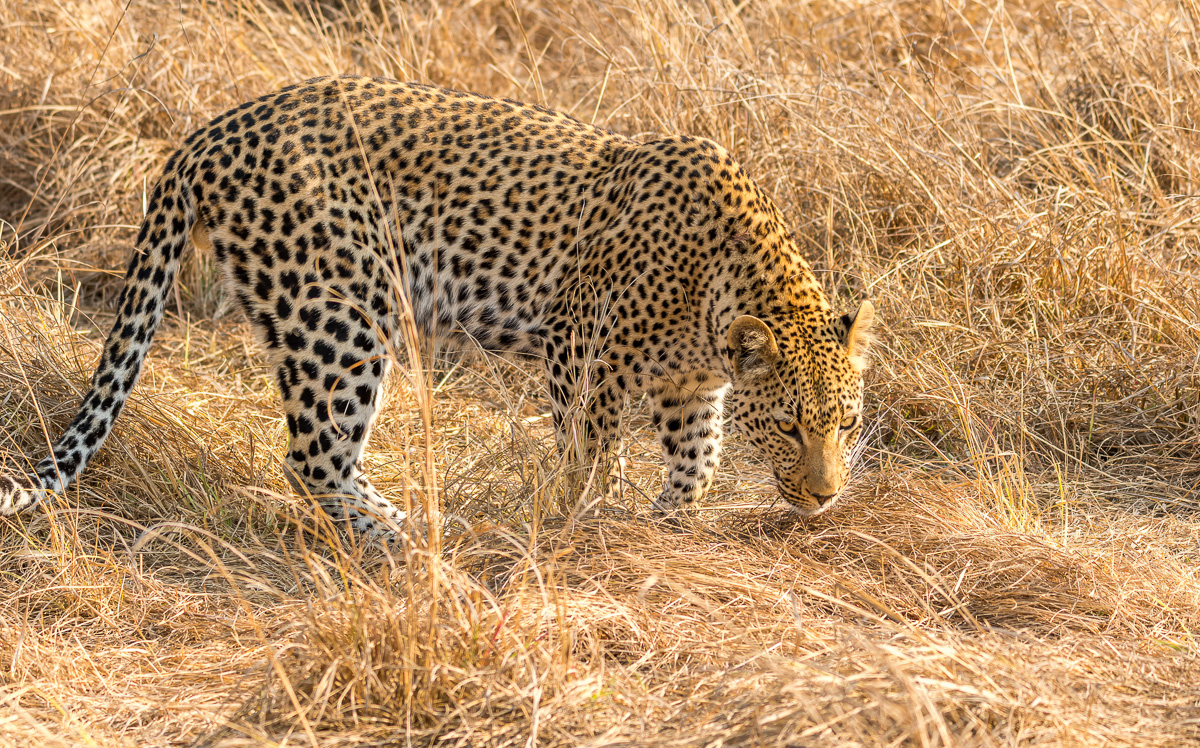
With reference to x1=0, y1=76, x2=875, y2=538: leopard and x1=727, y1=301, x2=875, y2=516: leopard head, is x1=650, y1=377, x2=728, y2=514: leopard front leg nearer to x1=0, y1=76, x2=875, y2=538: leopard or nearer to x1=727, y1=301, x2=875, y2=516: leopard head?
x1=0, y1=76, x2=875, y2=538: leopard

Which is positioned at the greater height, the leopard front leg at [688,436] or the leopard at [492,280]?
the leopard at [492,280]

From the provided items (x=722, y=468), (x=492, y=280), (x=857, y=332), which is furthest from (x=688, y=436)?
(x=492, y=280)

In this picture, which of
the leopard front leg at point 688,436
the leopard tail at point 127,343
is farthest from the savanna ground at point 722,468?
the leopard front leg at point 688,436

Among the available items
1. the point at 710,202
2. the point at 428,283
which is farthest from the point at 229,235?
the point at 710,202

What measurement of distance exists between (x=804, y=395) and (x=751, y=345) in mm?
282

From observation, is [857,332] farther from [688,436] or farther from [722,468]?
[722,468]

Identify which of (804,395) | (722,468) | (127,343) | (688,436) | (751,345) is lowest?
(722,468)

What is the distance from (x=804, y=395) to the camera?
15.6 ft

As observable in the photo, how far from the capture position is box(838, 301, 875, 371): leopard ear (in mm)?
4953

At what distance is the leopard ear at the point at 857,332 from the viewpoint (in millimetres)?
4953

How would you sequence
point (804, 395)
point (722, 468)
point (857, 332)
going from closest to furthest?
point (804, 395), point (857, 332), point (722, 468)

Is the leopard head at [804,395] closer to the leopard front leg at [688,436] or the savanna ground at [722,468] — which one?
the savanna ground at [722,468]

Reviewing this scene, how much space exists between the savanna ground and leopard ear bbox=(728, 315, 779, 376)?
650mm

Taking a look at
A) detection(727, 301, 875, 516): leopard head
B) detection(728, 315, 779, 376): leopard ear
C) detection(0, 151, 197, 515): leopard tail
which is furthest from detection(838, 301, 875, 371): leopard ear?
detection(0, 151, 197, 515): leopard tail
